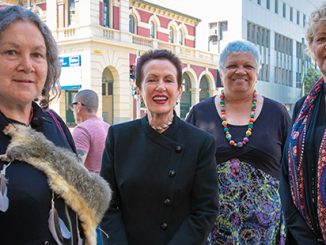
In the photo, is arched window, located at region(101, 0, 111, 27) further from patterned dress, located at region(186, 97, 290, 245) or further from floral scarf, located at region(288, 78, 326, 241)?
floral scarf, located at region(288, 78, 326, 241)

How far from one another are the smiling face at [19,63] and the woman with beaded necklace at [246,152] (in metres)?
1.54

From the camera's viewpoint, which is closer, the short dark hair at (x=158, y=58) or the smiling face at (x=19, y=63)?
the smiling face at (x=19, y=63)

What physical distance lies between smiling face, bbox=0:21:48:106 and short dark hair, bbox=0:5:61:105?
25 millimetres

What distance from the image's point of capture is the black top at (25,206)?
1.75 m

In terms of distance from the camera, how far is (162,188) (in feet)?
8.14

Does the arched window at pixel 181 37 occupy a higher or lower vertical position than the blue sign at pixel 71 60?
higher

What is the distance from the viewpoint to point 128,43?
75.8ft

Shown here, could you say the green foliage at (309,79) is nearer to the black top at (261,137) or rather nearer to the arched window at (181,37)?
the arched window at (181,37)

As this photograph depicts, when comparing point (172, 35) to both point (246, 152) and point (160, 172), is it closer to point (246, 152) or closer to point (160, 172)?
point (246, 152)

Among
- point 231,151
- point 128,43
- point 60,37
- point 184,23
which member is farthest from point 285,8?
point 231,151

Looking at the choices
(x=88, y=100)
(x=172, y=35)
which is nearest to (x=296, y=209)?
(x=88, y=100)

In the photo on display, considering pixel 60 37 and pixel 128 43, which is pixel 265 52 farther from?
pixel 60 37

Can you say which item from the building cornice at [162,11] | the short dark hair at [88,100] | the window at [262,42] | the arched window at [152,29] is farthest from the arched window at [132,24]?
the short dark hair at [88,100]

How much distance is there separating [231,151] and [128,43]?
68.0 feet
